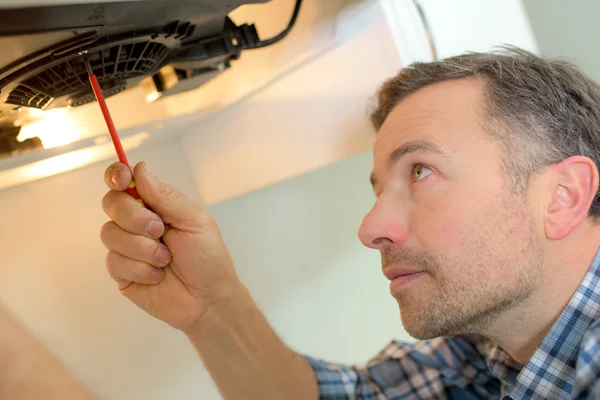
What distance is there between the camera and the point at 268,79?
0.96 metres

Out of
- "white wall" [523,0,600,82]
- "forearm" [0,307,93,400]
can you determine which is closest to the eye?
"forearm" [0,307,93,400]

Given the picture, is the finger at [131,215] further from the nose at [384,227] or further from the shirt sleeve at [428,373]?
the shirt sleeve at [428,373]

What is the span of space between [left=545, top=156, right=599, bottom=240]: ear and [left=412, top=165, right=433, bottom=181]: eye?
19 centimetres

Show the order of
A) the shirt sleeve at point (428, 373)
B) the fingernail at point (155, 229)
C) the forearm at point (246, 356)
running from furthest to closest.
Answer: the shirt sleeve at point (428, 373)
the forearm at point (246, 356)
the fingernail at point (155, 229)

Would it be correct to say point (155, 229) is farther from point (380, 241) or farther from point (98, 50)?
point (380, 241)

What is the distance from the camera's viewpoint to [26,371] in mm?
541

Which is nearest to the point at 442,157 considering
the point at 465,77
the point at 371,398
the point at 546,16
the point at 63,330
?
the point at 465,77

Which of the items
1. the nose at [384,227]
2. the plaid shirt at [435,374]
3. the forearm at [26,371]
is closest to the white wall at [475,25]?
the nose at [384,227]

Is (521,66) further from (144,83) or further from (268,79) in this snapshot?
(144,83)

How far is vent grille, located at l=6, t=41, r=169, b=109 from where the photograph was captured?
557mm

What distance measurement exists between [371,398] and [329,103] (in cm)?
61

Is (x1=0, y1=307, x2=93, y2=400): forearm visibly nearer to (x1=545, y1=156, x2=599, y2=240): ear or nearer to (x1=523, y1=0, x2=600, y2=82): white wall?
(x1=545, y1=156, x2=599, y2=240): ear

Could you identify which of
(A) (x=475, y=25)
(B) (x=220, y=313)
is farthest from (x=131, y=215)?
(A) (x=475, y=25)

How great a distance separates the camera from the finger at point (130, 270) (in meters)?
0.73
